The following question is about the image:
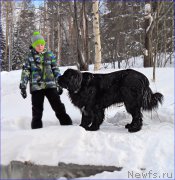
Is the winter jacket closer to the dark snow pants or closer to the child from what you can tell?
the child

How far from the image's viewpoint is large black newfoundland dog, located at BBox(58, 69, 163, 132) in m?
4.68

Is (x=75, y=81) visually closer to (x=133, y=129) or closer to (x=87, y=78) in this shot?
(x=87, y=78)

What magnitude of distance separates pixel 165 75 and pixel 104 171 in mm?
5715

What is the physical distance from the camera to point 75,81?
4.64 meters

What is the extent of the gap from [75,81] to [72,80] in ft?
0.16

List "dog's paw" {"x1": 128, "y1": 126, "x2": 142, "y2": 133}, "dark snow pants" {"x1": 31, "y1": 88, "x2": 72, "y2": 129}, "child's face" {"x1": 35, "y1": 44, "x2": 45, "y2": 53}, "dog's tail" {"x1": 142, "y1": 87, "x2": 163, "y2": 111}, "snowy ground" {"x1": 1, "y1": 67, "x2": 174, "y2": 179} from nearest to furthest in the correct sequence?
"snowy ground" {"x1": 1, "y1": 67, "x2": 174, "y2": 179}
"dog's paw" {"x1": 128, "y1": 126, "x2": 142, "y2": 133}
"dog's tail" {"x1": 142, "y1": 87, "x2": 163, "y2": 111}
"child's face" {"x1": 35, "y1": 44, "x2": 45, "y2": 53}
"dark snow pants" {"x1": 31, "y1": 88, "x2": 72, "y2": 129}

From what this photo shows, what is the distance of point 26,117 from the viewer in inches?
224

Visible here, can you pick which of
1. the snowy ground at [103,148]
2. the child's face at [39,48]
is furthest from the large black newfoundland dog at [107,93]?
the child's face at [39,48]

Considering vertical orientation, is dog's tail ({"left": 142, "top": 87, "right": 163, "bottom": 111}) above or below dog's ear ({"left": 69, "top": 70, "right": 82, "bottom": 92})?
below

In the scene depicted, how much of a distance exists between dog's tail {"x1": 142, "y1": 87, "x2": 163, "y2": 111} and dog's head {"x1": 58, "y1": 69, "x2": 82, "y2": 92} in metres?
0.99

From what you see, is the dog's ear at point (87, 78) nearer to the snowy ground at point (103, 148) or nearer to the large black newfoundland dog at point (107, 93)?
the large black newfoundland dog at point (107, 93)

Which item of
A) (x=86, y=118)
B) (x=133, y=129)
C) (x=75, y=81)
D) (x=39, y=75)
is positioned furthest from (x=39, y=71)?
(x=133, y=129)

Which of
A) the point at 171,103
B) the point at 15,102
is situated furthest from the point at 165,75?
the point at 15,102

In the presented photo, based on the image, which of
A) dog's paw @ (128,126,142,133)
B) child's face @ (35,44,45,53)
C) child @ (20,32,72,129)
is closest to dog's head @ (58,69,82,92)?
child @ (20,32,72,129)
